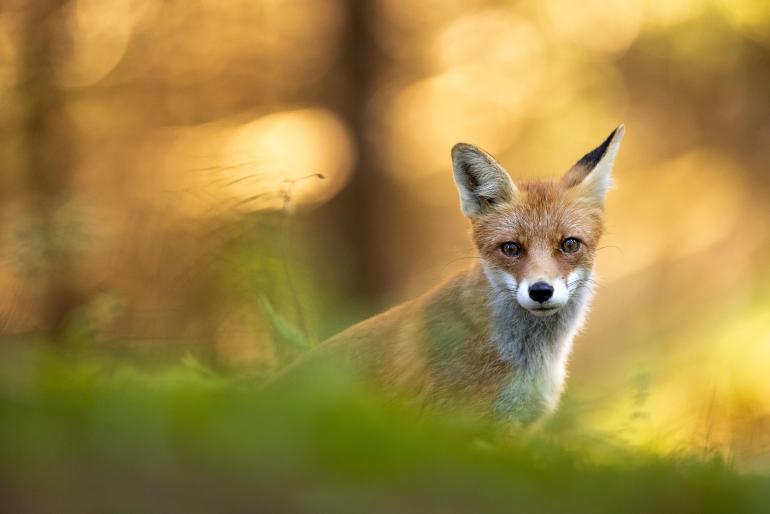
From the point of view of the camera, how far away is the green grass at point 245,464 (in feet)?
5.23

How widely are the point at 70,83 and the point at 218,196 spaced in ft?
33.9

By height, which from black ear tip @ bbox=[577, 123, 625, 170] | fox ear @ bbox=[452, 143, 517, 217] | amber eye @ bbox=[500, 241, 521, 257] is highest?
black ear tip @ bbox=[577, 123, 625, 170]

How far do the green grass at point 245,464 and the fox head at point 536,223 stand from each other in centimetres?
288

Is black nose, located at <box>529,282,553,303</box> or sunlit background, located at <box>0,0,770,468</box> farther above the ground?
black nose, located at <box>529,282,553,303</box>

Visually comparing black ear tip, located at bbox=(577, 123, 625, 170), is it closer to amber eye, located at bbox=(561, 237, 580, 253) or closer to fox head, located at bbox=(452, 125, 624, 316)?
fox head, located at bbox=(452, 125, 624, 316)

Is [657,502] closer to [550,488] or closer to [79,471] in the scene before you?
[550,488]

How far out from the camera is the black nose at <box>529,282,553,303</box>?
180 inches

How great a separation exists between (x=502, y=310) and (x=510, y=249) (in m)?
0.36

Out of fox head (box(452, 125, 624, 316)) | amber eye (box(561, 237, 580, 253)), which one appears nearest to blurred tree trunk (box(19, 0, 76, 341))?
fox head (box(452, 125, 624, 316))

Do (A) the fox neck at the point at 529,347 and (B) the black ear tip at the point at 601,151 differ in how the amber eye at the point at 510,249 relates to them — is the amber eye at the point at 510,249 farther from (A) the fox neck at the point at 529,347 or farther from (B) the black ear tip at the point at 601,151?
(B) the black ear tip at the point at 601,151

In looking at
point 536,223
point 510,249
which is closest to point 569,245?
point 536,223

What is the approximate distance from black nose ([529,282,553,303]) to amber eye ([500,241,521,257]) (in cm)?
39

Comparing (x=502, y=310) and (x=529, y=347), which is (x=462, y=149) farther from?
(x=529, y=347)

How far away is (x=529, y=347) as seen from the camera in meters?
4.79
